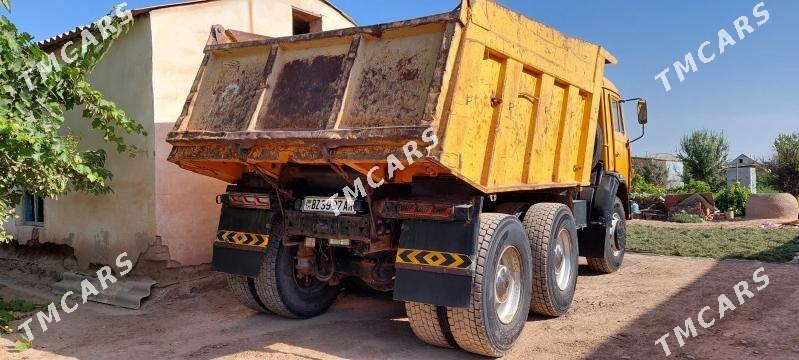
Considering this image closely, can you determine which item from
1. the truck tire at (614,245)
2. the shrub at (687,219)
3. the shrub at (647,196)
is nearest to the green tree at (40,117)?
the truck tire at (614,245)

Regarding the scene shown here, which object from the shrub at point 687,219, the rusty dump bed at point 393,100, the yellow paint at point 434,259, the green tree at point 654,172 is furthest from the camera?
the green tree at point 654,172

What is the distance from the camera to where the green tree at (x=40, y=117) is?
513cm

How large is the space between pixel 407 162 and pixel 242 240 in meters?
2.20

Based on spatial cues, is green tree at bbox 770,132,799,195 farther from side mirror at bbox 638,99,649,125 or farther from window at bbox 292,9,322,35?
window at bbox 292,9,322,35

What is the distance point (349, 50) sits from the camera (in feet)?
14.8

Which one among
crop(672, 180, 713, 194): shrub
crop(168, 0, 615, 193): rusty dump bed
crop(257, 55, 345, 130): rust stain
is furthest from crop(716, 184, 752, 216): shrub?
crop(257, 55, 345, 130): rust stain

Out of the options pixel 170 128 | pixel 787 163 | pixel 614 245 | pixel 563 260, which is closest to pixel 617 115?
pixel 614 245

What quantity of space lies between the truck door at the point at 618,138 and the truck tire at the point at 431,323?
15.3 feet

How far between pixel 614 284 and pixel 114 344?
583 centimetres

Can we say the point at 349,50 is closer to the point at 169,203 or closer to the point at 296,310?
the point at 296,310

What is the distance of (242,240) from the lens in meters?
5.27

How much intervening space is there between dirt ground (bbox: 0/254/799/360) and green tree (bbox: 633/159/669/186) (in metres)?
26.8

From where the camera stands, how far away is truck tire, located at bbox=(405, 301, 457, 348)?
434 cm

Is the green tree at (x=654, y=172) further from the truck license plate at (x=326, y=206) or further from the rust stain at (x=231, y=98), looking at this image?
the rust stain at (x=231, y=98)
